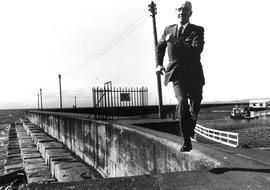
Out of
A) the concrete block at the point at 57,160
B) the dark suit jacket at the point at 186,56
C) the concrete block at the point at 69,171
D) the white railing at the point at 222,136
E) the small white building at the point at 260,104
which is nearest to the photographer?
the dark suit jacket at the point at 186,56

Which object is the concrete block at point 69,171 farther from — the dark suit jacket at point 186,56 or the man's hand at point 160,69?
the dark suit jacket at point 186,56

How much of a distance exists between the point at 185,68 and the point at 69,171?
481cm

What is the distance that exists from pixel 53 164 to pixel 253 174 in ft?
21.7

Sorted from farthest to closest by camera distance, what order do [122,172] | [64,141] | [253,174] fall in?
1. [64,141]
2. [122,172]
3. [253,174]

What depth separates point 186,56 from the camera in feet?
12.2

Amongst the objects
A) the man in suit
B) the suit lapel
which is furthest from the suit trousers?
the suit lapel

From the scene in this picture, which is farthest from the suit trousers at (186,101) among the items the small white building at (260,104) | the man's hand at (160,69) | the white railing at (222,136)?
the small white building at (260,104)

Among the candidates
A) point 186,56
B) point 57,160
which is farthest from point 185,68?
point 57,160

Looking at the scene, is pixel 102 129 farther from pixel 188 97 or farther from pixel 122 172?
pixel 188 97

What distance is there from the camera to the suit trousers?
373 cm

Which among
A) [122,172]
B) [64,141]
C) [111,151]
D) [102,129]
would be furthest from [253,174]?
[64,141]

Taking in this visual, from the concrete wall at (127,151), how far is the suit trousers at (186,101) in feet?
0.96

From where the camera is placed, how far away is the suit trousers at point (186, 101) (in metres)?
3.73

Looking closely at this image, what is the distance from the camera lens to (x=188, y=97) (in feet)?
12.6
